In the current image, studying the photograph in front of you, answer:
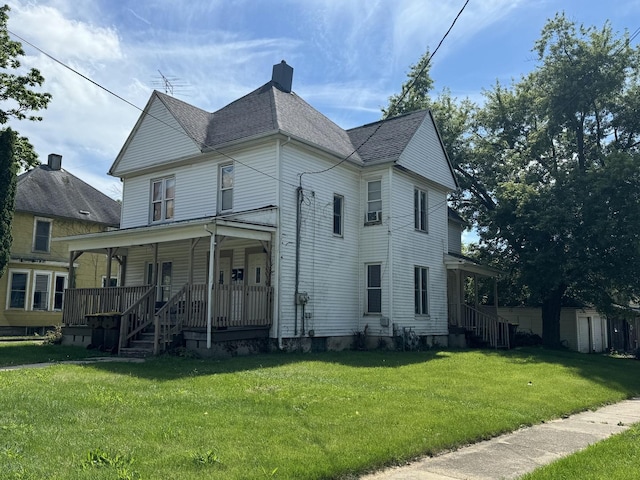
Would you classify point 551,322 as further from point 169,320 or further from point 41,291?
point 41,291

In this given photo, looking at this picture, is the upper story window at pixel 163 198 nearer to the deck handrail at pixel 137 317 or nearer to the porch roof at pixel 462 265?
the deck handrail at pixel 137 317

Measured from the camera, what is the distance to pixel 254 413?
765cm

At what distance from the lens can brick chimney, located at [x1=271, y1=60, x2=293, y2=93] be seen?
22188 millimetres

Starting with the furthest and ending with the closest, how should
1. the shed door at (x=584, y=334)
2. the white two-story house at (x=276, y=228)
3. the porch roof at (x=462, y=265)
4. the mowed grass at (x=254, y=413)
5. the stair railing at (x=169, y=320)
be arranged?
the shed door at (x=584, y=334)
the porch roof at (x=462, y=265)
the white two-story house at (x=276, y=228)
the stair railing at (x=169, y=320)
the mowed grass at (x=254, y=413)

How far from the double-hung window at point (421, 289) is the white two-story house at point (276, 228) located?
0.05 metres

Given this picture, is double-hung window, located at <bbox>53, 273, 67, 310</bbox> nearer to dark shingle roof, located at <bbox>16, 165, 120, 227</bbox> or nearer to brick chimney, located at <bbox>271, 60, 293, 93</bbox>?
dark shingle roof, located at <bbox>16, 165, 120, 227</bbox>

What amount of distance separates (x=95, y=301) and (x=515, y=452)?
47.1 ft

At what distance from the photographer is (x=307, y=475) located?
17.2 ft

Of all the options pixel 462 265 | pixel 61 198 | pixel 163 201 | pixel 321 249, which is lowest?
pixel 462 265

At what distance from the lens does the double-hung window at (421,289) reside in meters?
20.9

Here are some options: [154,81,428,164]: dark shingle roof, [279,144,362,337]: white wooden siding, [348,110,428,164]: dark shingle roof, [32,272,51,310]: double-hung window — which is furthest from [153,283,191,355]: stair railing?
[32,272,51,310]: double-hung window

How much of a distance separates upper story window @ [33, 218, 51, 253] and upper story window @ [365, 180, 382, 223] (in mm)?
18993

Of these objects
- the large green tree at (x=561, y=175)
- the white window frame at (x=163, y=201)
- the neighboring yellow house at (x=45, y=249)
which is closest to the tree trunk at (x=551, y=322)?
the large green tree at (x=561, y=175)

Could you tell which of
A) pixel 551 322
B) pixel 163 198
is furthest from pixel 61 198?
pixel 551 322
